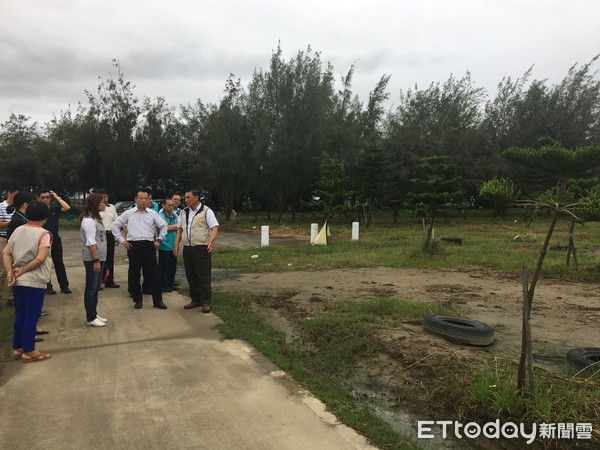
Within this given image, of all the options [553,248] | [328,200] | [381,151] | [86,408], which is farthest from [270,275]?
[381,151]

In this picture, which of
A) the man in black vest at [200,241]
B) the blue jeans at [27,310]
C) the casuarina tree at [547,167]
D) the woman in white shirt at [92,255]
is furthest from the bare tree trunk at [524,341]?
the woman in white shirt at [92,255]

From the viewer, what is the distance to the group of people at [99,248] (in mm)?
4121

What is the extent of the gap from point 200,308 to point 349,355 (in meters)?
2.53

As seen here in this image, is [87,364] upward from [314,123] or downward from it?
downward

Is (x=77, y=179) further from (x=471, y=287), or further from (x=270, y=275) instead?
(x=471, y=287)

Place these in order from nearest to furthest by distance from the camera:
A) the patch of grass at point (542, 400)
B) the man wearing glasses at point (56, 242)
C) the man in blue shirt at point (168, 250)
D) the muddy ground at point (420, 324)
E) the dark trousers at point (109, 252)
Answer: the patch of grass at point (542, 400), the muddy ground at point (420, 324), the man wearing glasses at point (56, 242), the man in blue shirt at point (168, 250), the dark trousers at point (109, 252)

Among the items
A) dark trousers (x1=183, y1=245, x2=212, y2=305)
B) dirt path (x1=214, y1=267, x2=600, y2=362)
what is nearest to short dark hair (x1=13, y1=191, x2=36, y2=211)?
dark trousers (x1=183, y1=245, x2=212, y2=305)

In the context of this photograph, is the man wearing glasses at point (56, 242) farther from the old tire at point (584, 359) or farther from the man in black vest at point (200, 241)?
the old tire at point (584, 359)

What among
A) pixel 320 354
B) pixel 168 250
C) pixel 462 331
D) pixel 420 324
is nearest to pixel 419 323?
pixel 420 324

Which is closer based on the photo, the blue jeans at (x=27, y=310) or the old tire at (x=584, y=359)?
the old tire at (x=584, y=359)

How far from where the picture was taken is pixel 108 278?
7.53m

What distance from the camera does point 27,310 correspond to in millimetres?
4105

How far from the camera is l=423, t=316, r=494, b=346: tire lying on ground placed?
480 centimetres

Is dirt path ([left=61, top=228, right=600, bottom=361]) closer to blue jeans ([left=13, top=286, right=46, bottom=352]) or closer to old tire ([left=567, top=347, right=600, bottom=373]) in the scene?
old tire ([left=567, top=347, right=600, bottom=373])
